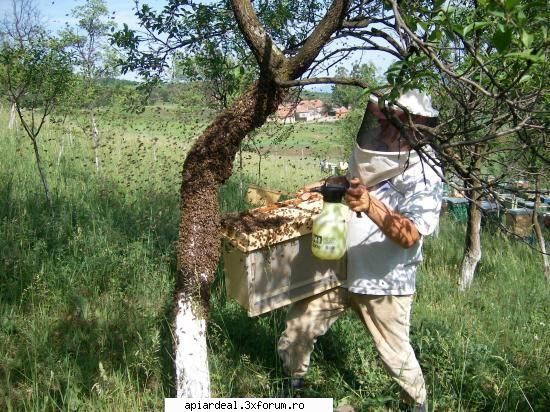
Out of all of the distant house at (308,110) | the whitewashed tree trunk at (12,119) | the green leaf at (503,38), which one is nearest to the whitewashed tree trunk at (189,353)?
the green leaf at (503,38)

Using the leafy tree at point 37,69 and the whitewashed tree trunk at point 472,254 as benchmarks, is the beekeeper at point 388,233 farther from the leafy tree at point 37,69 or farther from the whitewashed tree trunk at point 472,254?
the leafy tree at point 37,69

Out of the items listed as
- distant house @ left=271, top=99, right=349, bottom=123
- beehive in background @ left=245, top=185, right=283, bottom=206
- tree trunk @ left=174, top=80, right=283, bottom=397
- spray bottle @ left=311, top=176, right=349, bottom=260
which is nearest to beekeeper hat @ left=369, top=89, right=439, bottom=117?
spray bottle @ left=311, top=176, right=349, bottom=260

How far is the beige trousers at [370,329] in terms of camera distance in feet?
9.23

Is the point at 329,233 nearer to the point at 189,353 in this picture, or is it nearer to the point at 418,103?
the point at 418,103

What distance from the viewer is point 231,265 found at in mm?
2861

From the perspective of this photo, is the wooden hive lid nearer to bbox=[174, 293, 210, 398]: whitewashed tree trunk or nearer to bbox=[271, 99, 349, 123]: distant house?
bbox=[174, 293, 210, 398]: whitewashed tree trunk

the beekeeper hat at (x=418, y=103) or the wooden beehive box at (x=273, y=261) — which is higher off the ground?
the beekeeper hat at (x=418, y=103)

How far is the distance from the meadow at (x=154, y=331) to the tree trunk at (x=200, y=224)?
49 cm

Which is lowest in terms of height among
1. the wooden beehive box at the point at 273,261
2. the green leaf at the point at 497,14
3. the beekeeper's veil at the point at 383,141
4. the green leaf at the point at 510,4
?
the wooden beehive box at the point at 273,261

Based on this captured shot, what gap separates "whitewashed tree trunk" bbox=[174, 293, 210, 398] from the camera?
2449 millimetres

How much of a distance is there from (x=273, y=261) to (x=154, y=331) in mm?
1349

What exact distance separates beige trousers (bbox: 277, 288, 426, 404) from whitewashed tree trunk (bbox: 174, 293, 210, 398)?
77 centimetres

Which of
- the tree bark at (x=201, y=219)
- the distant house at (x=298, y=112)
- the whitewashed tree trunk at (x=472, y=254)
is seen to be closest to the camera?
the tree bark at (x=201, y=219)

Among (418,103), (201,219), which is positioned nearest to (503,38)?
(418,103)
